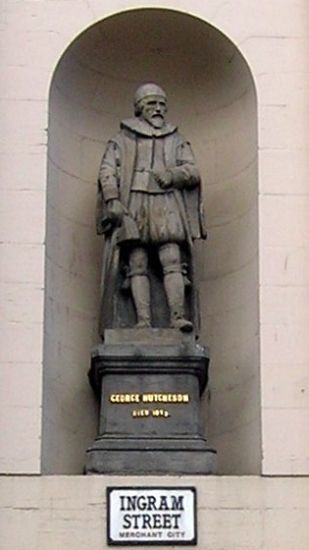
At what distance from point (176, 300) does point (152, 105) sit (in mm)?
1440

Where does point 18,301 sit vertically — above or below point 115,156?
below

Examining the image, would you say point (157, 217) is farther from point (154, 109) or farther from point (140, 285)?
point (154, 109)

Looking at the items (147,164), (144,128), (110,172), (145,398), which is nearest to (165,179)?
(147,164)

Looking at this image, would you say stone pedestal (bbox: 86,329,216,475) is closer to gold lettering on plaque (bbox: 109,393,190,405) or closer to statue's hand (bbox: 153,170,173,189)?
gold lettering on plaque (bbox: 109,393,190,405)

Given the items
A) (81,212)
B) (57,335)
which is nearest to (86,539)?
(57,335)

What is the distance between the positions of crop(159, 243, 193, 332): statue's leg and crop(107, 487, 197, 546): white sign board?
127 centimetres

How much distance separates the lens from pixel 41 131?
14367mm

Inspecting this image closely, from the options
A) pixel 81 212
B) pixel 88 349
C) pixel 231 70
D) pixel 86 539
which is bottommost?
pixel 86 539

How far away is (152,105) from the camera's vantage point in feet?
47.9

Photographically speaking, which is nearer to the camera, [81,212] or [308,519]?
[308,519]

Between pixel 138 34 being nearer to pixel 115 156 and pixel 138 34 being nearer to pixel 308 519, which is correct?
pixel 115 156

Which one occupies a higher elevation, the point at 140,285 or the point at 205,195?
the point at 205,195

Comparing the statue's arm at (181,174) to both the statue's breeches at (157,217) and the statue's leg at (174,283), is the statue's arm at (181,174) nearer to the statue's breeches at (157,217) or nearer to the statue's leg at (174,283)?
the statue's breeches at (157,217)

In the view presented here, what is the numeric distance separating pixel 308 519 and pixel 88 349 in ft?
7.08
